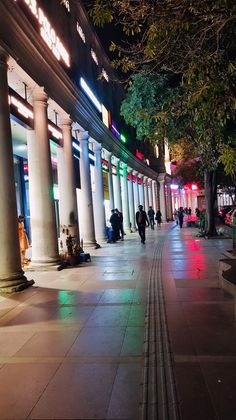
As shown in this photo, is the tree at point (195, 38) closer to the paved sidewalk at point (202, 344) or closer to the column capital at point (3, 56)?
the paved sidewalk at point (202, 344)

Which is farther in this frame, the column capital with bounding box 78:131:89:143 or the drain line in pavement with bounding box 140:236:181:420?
the column capital with bounding box 78:131:89:143

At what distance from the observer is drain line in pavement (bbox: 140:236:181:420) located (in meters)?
3.10

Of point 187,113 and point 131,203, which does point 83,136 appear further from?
point 131,203

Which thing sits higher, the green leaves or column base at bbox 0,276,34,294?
the green leaves

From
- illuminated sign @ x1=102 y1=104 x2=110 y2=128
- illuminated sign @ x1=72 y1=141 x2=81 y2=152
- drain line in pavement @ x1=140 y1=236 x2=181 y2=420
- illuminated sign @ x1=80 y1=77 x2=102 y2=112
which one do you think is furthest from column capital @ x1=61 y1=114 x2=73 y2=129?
drain line in pavement @ x1=140 y1=236 x2=181 y2=420

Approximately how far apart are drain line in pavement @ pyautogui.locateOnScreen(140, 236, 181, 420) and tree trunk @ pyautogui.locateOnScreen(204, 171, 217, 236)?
1358 centimetres

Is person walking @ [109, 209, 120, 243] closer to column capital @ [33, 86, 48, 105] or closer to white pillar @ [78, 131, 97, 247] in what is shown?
white pillar @ [78, 131, 97, 247]

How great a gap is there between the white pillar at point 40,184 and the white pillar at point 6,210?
2.37 metres

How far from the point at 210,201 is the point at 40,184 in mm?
11580

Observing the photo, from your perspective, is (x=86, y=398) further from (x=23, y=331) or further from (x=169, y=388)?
(x=23, y=331)

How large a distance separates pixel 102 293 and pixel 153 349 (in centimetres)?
302

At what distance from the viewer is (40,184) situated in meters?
10.3

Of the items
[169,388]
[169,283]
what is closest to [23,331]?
[169,388]

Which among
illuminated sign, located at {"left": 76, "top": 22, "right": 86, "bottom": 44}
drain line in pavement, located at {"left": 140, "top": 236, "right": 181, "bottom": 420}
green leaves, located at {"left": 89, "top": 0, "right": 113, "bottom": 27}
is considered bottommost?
drain line in pavement, located at {"left": 140, "top": 236, "right": 181, "bottom": 420}
